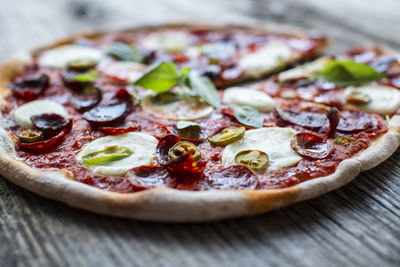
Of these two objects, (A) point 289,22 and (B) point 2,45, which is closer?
(B) point 2,45

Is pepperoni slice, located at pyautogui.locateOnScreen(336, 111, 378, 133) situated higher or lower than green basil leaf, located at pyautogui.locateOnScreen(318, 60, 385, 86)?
lower

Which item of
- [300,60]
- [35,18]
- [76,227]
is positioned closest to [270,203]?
[76,227]

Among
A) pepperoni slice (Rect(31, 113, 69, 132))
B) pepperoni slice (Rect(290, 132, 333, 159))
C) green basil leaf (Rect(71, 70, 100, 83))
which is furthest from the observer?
green basil leaf (Rect(71, 70, 100, 83))

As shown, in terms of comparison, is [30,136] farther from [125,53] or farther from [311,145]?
[311,145]

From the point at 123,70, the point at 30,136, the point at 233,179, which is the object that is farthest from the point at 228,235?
the point at 123,70

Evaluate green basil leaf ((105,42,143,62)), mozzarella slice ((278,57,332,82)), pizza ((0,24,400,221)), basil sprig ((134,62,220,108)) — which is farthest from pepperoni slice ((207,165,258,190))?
green basil leaf ((105,42,143,62))

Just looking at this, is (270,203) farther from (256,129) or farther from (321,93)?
(321,93)

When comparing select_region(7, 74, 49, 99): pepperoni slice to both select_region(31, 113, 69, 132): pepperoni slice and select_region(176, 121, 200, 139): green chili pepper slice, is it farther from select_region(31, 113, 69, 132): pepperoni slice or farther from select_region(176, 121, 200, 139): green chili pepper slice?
select_region(176, 121, 200, 139): green chili pepper slice
